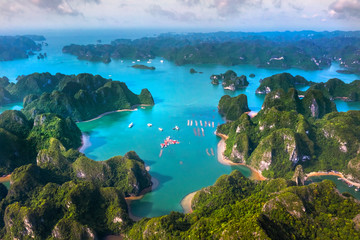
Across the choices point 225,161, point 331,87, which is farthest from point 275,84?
point 225,161

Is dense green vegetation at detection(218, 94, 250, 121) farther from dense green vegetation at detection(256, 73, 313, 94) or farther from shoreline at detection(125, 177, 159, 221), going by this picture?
shoreline at detection(125, 177, 159, 221)

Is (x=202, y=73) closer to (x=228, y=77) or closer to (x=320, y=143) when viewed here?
(x=228, y=77)

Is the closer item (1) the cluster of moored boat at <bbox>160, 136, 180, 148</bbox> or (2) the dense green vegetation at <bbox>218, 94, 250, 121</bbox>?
(1) the cluster of moored boat at <bbox>160, 136, 180, 148</bbox>

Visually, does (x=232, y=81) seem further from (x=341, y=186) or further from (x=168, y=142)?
(x=341, y=186)

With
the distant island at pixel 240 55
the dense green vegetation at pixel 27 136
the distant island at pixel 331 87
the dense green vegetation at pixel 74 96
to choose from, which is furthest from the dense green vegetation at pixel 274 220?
the distant island at pixel 240 55

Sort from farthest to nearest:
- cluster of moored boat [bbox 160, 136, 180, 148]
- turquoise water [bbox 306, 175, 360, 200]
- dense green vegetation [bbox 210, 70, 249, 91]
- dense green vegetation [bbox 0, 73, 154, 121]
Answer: dense green vegetation [bbox 210, 70, 249, 91] < dense green vegetation [bbox 0, 73, 154, 121] < cluster of moored boat [bbox 160, 136, 180, 148] < turquoise water [bbox 306, 175, 360, 200]

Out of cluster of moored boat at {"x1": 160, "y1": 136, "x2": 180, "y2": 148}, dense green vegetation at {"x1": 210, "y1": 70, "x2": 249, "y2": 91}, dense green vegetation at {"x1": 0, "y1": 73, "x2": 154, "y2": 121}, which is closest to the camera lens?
cluster of moored boat at {"x1": 160, "y1": 136, "x2": 180, "y2": 148}

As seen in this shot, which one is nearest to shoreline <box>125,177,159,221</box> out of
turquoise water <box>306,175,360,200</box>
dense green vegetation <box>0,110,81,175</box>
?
dense green vegetation <box>0,110,81,175</box>
